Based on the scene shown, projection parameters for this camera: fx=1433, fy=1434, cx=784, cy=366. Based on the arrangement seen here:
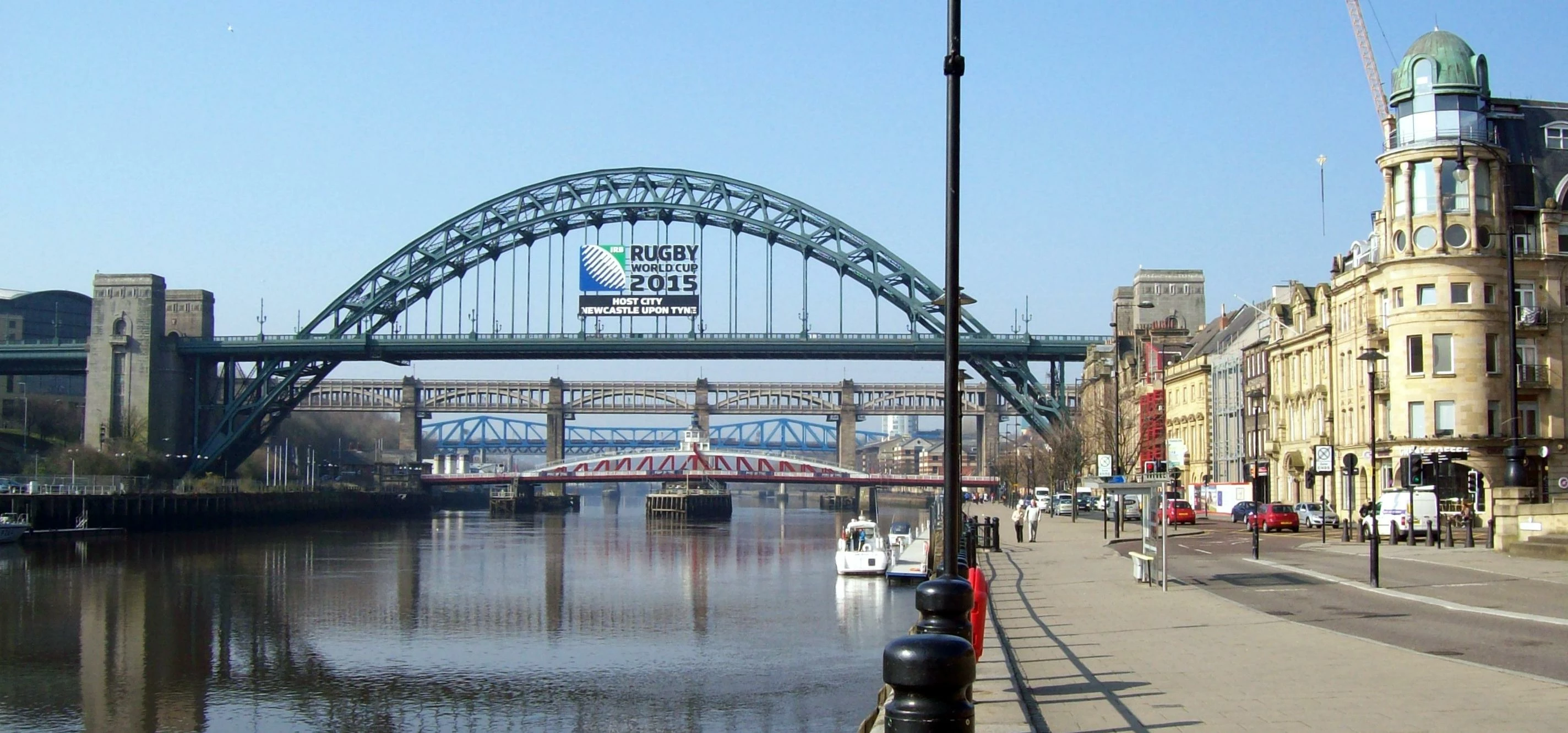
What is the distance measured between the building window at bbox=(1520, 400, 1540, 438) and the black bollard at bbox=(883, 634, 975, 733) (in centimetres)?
5123

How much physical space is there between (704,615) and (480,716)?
17.3 metres

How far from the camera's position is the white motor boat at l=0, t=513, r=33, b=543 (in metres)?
67.5

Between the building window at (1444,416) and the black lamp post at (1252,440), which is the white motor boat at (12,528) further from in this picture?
the building window at (1444,416)

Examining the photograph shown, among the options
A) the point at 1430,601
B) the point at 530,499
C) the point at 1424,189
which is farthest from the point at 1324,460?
the point at 530,499

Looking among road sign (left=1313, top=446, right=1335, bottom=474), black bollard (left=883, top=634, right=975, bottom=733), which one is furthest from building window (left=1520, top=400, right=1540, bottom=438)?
black bollard (left=883, top=634, right=975, bottom=733)

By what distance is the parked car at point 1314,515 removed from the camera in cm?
5481

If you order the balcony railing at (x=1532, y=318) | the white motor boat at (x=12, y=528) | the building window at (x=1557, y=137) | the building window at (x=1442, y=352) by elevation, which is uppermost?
the building window at (x=1557, y=137)

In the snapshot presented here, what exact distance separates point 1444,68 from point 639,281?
5499 cm

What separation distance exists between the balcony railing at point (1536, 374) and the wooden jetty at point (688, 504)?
90.9 metres

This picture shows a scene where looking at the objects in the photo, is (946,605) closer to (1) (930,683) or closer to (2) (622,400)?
(1) (930,683)

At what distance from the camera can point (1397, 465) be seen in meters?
52.7

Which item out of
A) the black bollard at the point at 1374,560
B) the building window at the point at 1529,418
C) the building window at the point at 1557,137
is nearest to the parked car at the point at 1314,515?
the building window at the point at 1529,418

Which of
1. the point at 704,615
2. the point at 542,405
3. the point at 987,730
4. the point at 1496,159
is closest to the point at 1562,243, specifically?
the point at 1496,159

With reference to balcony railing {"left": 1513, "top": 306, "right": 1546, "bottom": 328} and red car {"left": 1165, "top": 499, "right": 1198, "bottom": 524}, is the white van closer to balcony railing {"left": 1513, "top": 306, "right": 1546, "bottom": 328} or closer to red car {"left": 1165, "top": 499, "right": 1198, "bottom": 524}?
balcony railing {"left": 1513, "top": 306, "right": 1546, "bottom": 328}
